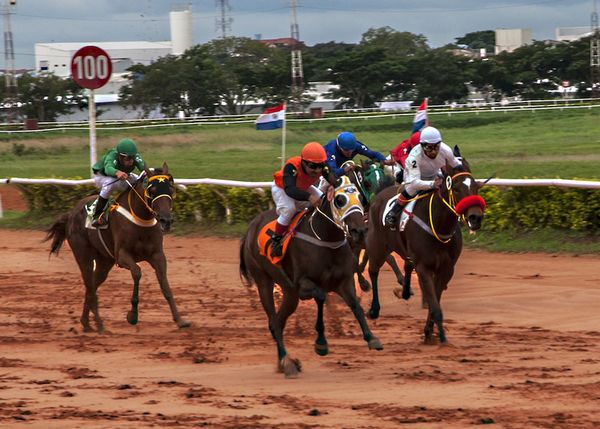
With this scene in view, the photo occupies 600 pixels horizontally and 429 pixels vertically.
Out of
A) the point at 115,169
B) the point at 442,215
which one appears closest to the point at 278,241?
the point at 442,215

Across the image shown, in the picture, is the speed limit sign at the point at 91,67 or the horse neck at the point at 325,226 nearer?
the horse neck at the point at 325,226

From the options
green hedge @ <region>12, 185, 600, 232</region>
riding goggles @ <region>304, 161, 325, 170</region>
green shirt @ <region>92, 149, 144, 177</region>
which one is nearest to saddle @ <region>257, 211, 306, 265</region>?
riding goggles @ <region>304, 161, 325, 170</region>

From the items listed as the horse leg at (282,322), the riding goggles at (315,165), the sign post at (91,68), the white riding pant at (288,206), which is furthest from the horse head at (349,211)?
the sign post at (91,68)

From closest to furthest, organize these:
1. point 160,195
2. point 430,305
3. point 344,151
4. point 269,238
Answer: point 269,238 < point 430,305 < point 160,195 < point 344,151

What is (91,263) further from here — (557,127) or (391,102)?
(391,102)

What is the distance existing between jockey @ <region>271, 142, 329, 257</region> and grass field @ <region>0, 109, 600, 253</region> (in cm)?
1414

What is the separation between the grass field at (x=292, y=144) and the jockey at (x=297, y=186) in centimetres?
1771

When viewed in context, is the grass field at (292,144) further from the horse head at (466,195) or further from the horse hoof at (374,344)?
the horse hoof at (374,344)

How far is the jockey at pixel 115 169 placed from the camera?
1209 centimetres

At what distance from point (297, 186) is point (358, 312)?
117cm

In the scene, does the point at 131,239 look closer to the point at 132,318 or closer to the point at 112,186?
→ the point at 112,186

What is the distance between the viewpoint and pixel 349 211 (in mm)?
8680

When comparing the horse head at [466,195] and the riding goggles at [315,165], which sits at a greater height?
the riding goggles at [315,165]

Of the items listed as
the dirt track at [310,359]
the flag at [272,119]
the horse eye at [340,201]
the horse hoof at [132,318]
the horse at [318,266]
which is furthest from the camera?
the flag at [272,119]
